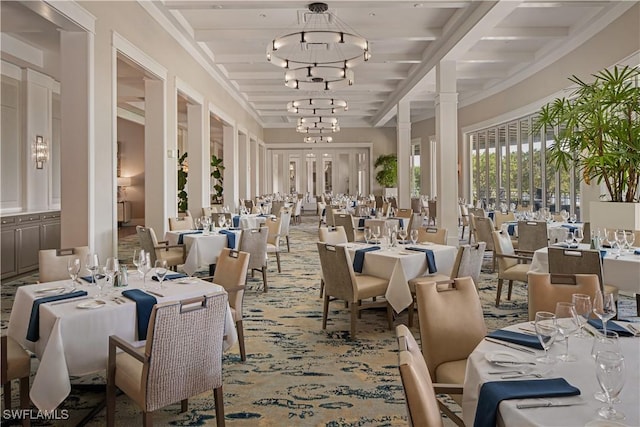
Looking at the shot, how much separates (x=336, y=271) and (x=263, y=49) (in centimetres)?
711

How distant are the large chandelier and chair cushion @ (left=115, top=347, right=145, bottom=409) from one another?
5.23m

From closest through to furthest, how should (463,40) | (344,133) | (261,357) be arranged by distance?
1. (261,357)
2. (463,40)
3. (344,133)

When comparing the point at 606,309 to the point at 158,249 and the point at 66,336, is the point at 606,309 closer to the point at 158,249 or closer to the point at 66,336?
the point at 66,336

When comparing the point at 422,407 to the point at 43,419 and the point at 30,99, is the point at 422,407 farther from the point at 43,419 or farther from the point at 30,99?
the point at 30,99

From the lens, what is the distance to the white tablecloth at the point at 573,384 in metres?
1.49

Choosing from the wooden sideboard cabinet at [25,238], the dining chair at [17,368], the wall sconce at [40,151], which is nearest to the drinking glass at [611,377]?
the dining chair at [17,368]

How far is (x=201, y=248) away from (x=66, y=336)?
151 inches

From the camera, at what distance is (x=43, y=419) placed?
307 cm

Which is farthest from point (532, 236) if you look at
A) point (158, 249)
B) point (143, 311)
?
point (143, 311)

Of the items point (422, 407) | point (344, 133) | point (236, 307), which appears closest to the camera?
point (422, 407)

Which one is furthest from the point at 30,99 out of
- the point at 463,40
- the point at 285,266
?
the point at 463,40

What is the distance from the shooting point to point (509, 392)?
1630 mm

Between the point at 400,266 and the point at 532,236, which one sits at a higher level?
the point at 532,236

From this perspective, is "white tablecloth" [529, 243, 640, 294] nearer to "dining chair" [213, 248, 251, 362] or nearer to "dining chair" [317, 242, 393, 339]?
"dining chair" [317, 242, 393, 339]
